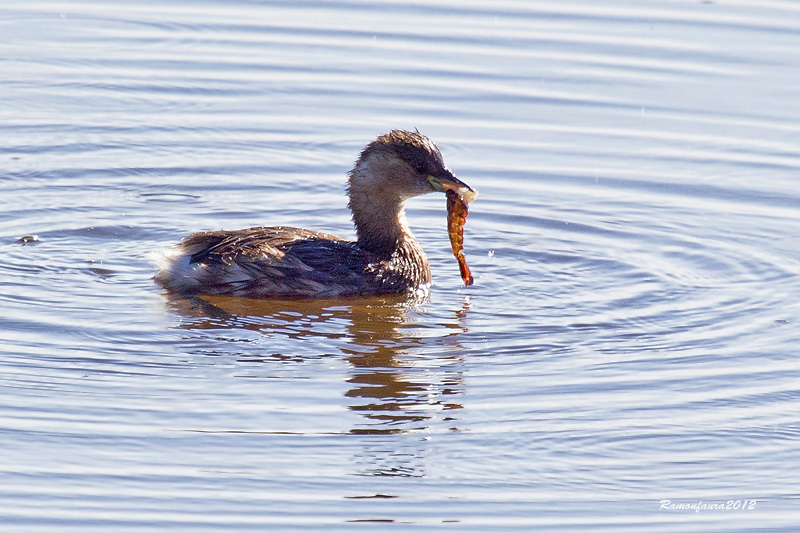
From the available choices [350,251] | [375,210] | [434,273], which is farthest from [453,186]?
[434,273]

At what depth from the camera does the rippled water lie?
6.35 metres

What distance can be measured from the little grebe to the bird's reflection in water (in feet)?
0.36

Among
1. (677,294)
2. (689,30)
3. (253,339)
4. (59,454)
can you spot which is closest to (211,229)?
(253,339)

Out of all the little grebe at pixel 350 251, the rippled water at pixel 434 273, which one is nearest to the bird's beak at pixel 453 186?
the little grebe at pixel 350 251

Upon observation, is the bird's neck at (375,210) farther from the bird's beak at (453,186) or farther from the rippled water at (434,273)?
the rippled water at (434,273)

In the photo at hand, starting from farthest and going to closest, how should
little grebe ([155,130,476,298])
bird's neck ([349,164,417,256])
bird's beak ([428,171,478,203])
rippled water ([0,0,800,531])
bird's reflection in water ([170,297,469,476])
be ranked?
bird's neck ([349,164,417,256]) → bird's beak ([428,171,478,203]) → little grebe ([155,130,476,298]) → bird's reflection in water ([170,297,469,476]) → rippled water ([0,0,800,531])

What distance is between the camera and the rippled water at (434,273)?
6.35 metres

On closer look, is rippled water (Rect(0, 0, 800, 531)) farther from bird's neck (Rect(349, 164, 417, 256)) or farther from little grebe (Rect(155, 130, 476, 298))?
bird's neck (Rect(349, 164, 417, 256))

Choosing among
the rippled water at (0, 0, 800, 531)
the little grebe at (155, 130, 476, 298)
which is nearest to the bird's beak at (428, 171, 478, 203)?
the little grebe at (155, 130, 476, 298)

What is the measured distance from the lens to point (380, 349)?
8.17 m

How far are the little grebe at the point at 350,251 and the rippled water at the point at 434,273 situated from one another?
0.18 meters

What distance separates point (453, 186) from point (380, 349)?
5.06ft

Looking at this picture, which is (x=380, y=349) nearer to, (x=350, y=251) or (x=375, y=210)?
(x=350, y=251)

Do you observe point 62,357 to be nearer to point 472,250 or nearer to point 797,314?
point 472,250
